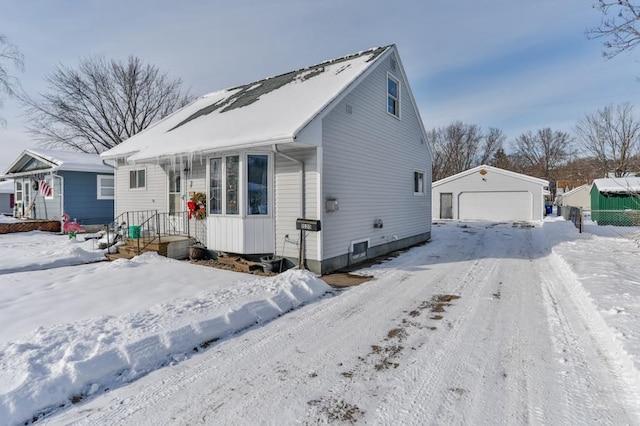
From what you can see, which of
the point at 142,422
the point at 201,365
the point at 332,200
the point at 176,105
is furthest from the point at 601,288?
the point at 176,105

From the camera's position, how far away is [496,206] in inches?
898

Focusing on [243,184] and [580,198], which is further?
[580,198]

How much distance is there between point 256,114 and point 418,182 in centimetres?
699

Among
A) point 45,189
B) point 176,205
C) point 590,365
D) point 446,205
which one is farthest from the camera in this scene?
point 446,205

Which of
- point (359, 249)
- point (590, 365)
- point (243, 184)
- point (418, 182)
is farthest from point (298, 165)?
point (418, 182)

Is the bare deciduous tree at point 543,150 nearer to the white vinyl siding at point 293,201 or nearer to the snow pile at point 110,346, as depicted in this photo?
the white vinyl siding at point 293,201

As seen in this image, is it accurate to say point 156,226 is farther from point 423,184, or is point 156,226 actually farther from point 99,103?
point 99,103

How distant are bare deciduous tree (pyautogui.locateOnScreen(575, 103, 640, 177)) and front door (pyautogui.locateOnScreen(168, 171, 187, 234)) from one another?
114ft

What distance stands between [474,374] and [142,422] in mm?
2757

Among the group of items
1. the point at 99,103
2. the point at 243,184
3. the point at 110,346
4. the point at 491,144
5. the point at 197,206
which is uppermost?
the point at 491,144

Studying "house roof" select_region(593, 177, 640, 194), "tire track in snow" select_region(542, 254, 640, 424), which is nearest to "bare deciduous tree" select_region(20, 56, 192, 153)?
"tire track in snow" select_region(542, 254, 640, 424)

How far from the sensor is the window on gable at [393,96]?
1008 centimetres

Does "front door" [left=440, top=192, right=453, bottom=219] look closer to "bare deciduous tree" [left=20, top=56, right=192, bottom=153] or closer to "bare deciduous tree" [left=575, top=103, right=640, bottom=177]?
"bare deciduous tree" [left=575, top=103, right=640, bottom=177]

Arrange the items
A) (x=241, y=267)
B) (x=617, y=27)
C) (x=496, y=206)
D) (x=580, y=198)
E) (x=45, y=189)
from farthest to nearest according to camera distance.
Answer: (x=580, y=198) < (x=496, y=206) < (x=45, y=189) < (x=617, y=27) < (x=241, y=267)
